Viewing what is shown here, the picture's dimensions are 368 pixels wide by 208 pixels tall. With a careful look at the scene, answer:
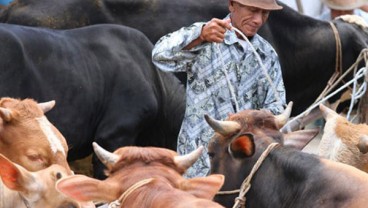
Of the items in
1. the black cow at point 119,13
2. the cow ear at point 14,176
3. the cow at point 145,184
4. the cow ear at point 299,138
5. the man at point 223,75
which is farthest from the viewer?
the black cow at point 119,13

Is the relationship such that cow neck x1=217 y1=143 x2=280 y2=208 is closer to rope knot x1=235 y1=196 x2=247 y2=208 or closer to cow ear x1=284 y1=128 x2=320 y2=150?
rope knot x1=235 y1=196 x2=247 y2=208

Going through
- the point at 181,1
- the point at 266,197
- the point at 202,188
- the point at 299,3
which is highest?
the point at 202,188

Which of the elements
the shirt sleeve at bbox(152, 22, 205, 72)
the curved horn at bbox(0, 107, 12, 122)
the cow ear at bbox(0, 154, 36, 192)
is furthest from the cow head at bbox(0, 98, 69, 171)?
the shirt sleeve at bbox(152, 22, 205, 72)

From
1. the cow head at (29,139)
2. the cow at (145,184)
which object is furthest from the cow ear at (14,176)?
the cow head at (29,139)

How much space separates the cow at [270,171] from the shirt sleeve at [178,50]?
2.66 ft

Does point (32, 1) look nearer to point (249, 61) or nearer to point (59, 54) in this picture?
point (59, 54)

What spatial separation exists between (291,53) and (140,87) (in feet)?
8.12

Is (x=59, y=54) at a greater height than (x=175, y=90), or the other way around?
(x=59, y=54)

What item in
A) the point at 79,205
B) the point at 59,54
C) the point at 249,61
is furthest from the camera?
the point at 59,54

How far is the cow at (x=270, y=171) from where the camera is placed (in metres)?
4.69

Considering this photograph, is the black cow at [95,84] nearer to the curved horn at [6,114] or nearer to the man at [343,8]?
the curved horn at [6,114]

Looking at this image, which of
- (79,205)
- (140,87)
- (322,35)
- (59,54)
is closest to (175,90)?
(140,87)

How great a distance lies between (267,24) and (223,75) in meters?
3.14

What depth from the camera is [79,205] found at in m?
4.60
